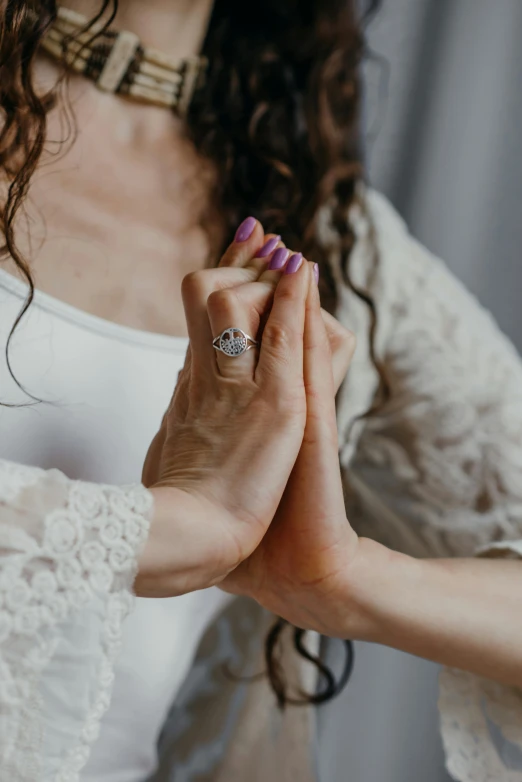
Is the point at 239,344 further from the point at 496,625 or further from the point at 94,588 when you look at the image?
the point at 496,625

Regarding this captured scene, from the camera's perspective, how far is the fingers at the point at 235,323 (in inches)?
23.4

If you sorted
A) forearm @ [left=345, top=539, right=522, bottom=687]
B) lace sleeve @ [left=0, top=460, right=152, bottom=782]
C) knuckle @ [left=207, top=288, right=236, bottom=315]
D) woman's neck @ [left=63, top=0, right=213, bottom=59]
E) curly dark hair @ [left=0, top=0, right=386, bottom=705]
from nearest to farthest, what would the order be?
lace sleeve @ [left=0, top=460, right=152, bottom=782] < knuckle @ [left=207, top=288, right=236, bottom=315] < forearm @ [left=345, top=539, right=522, bottom=687] < woman's neck @ [left=63, top=0, right=213, bottom=59] < curly dark hair @ [left=0, top=0, right=386, bottom=705]

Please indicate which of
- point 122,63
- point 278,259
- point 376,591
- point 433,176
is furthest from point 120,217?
point 433,176

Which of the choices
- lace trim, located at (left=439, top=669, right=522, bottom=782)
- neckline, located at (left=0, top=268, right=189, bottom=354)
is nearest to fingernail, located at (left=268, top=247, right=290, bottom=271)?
neckline, located at (left=0, top=268, right=189, bottom=354)

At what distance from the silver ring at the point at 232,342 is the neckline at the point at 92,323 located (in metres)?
0.21

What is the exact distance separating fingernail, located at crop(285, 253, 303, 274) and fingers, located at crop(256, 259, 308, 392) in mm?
17

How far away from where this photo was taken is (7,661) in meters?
0.47

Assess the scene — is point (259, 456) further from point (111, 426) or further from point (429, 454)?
point (429, 454)

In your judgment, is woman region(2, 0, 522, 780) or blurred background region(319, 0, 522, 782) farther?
blurred background region(319, 0, 522, 782)

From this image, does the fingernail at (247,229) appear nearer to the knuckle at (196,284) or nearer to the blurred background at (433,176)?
the knuckle at (196,284)

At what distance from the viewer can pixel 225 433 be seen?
590 mm

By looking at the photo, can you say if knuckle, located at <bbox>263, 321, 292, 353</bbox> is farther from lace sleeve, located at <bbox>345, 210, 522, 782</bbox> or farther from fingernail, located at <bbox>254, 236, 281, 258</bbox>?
lace sleeve, located at <bbox>345, 210, 522, 782</bbox>

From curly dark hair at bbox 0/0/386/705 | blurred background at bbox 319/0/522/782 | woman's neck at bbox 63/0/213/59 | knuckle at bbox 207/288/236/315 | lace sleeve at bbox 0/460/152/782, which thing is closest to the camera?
lace sleeve at bbox 0/460/152/782

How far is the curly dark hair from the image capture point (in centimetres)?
100
